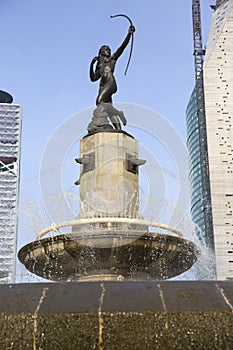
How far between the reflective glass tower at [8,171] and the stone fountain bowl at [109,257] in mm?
123602

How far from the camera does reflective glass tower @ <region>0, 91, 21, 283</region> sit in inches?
5458

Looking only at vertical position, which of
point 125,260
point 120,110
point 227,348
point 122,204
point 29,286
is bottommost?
point 227,348

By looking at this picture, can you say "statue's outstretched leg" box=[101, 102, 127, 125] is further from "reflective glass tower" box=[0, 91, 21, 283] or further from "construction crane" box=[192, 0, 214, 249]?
"reflective glass tower" box=[0, 91, 21, 283]

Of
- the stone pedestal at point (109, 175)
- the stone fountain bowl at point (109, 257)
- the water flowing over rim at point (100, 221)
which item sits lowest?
the stone fountain bowl at point (109, 257)

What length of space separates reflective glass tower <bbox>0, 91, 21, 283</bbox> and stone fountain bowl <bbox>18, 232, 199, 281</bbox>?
124 m

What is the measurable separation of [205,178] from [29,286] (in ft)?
187

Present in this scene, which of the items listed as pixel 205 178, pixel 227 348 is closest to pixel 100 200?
pixel 227 348

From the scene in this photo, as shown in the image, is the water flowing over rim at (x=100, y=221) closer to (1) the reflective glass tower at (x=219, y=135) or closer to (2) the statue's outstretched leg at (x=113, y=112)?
(2) the statue's outstretched leg at (x=113, y=112)

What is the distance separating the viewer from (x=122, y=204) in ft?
35.6

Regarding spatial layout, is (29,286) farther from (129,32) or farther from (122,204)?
(129,32)

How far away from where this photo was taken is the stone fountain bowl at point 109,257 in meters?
9.33

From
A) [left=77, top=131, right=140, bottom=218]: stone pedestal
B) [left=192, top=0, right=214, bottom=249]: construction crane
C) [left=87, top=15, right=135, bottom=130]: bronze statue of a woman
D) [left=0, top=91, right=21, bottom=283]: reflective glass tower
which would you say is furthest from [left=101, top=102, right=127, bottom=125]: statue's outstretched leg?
[left=0, top=91, right=21, bottom=283]: reflective glass tower

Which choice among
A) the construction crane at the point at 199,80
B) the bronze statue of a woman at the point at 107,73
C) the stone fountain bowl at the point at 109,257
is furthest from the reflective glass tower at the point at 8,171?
the stone fountain bowl at the point at 109,257

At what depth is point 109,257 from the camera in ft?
31.6
